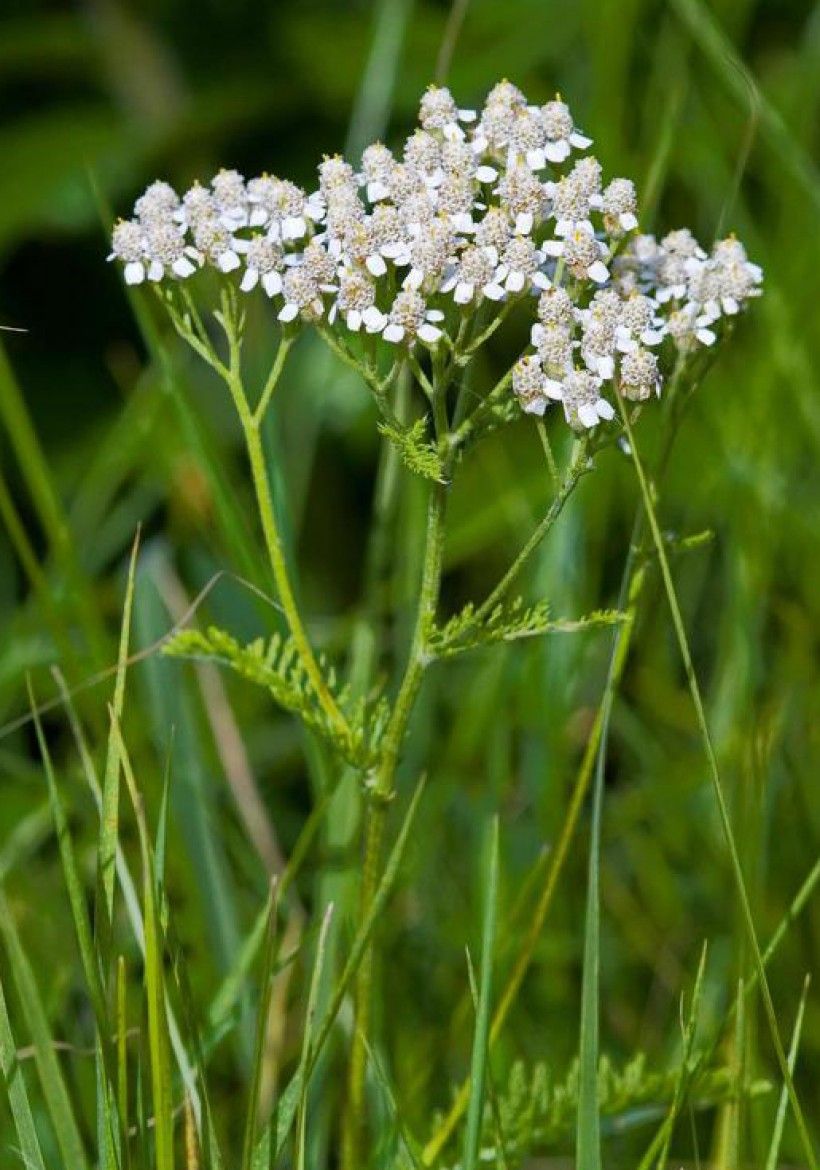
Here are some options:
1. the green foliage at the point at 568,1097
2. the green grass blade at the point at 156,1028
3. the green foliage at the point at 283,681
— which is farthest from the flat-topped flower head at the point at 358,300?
the green foliage at the point at 568,1097

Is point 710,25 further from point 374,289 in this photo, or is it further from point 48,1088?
point 48,1088

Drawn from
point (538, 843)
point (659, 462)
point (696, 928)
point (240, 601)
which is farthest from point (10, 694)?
point (659, 462)

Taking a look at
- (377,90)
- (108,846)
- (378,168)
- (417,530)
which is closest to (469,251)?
(378,168)

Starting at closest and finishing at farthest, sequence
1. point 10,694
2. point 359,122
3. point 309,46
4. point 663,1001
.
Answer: point 663,1001 → point 10,694 → point 359,122 → point 309,46

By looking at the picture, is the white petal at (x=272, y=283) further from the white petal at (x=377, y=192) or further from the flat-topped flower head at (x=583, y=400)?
the flat-topped flower head at (x=583, y=400)

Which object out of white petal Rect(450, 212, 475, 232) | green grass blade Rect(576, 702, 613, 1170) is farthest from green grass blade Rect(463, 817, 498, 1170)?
white petal Rect(450, 212, 475, 232)

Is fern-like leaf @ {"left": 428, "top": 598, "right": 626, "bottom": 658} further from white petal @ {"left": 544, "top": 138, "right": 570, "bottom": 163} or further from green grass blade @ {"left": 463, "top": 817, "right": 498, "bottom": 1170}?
white petal @ {"left": 544, "top": 138, "right": 570, "bottom": 163}
